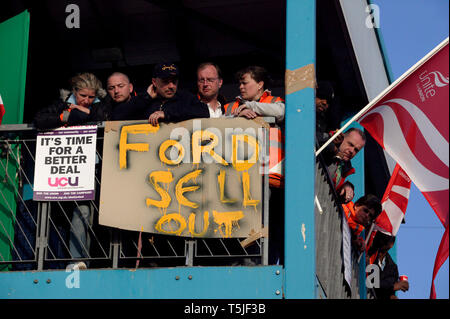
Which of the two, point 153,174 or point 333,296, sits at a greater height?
point 153,174

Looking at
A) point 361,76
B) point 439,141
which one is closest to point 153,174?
point 439,141

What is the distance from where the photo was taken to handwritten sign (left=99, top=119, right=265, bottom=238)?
29.2 ft

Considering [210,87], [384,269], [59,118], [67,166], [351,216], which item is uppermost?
[210,87]

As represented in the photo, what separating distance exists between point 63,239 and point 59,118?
121 centimetres

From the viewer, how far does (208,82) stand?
9.64 metres

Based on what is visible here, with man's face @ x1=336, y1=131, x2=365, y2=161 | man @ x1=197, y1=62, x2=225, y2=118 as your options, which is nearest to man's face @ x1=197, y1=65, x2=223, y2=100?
man @ x1=197, y1=62, x2=225, y2=118

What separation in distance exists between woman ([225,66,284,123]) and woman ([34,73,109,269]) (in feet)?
4.46

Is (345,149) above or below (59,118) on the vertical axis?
below

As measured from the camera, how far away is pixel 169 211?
902 centimetres

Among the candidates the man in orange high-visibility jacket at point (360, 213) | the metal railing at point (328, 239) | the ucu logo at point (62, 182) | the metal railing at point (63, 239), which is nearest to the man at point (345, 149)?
the metal railing at point (328, 239)

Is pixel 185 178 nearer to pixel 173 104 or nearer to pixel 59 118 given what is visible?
pixel 173 104

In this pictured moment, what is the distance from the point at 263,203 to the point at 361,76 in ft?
12.9

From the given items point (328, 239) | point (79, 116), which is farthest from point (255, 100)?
point (79, 116)
